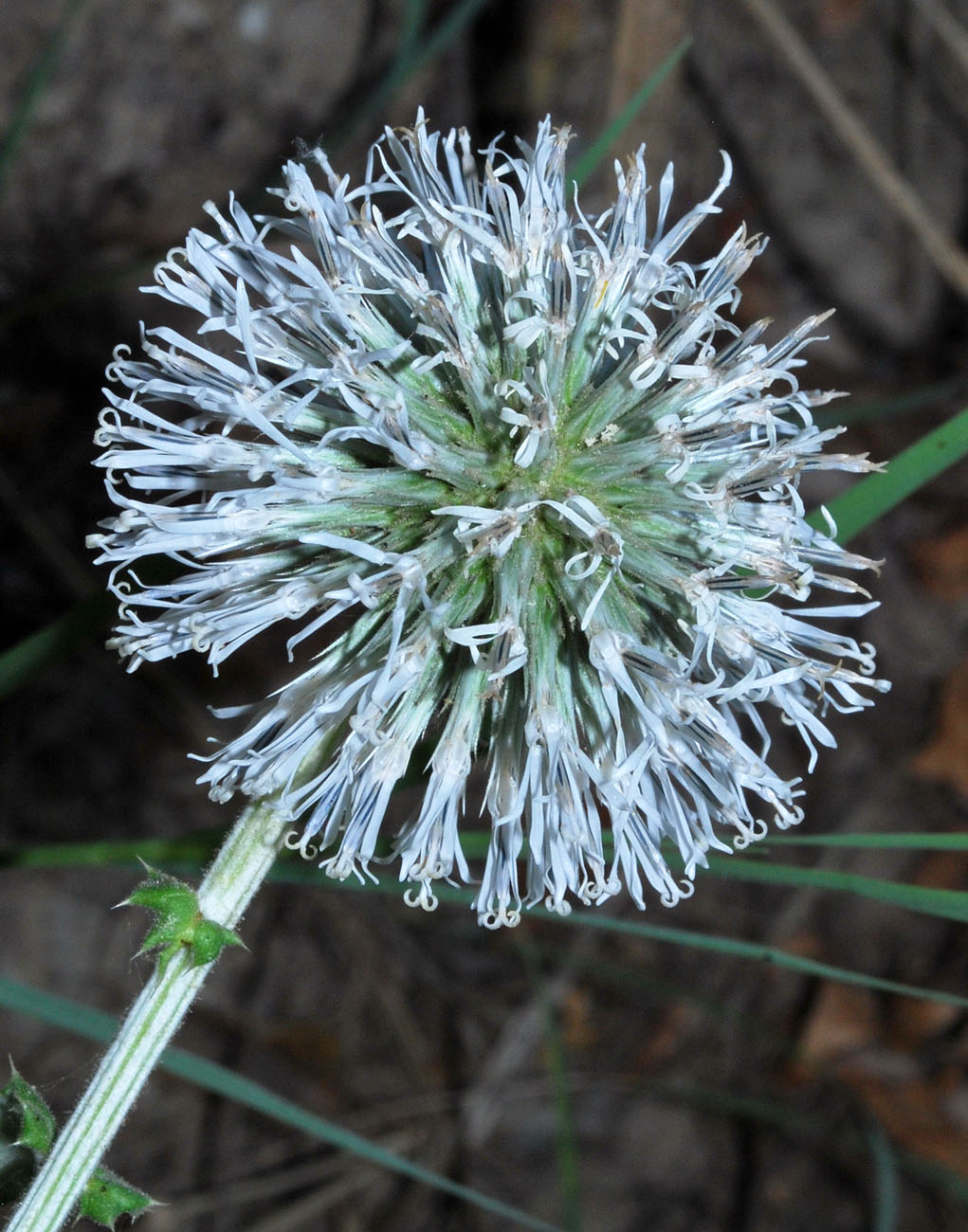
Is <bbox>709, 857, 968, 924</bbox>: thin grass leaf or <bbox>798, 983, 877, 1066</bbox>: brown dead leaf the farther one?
<bbox>798, 983, 877, 1066</bbox>: brown dead leaf

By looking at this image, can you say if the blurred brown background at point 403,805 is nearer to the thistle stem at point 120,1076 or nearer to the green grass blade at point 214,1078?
the green grass blade at point 214,1078

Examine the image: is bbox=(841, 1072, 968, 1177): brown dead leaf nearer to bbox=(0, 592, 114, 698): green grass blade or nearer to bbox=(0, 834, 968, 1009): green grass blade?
bbox=(0, 834, 968, 1009): green grass blade

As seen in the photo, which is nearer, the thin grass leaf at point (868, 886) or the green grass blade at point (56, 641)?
the thin grass leaf at point (868, 886)

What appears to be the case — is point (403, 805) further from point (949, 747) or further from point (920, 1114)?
point (920, 1114)

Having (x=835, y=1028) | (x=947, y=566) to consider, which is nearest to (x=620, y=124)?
(x=947, y=566)

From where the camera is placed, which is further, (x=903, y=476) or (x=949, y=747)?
(x=949, y=747)

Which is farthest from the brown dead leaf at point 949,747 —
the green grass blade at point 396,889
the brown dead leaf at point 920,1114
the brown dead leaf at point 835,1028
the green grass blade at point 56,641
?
the green grass blade at point 56,641

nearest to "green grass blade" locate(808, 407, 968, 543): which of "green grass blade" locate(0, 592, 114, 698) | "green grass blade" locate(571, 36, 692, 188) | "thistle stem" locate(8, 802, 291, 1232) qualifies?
"green grass blade" locate(571, 36, 692, 188)
